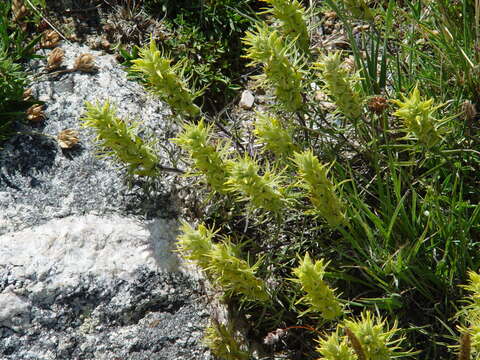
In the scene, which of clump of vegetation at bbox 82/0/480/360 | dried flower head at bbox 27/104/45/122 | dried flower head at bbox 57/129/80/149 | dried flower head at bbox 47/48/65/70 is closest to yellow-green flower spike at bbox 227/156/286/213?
clump of vegetation at bbox 82/0/480/360

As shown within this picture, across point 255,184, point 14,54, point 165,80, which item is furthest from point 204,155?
point 14,54

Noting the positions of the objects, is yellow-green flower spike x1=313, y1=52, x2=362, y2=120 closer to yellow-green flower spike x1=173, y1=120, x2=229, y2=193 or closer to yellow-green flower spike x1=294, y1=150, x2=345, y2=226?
yellow-green flower spike x1=294, y1=150, x2=345, y2=226

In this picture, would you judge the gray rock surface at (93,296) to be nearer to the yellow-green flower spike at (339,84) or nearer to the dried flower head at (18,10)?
the yellow-green flower spike at (339,84)

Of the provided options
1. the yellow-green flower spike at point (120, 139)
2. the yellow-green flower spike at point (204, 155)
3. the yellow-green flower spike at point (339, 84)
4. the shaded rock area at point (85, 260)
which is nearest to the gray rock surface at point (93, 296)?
the shaded rock area at point (85, 260)

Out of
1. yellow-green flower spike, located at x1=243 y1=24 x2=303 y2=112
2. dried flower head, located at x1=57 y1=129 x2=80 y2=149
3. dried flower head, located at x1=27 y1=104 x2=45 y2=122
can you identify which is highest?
yellow-green flower spike, located at x1=243 y1=24 x2=303 y2=112

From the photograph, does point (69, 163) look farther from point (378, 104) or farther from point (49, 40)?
point (378, 104)

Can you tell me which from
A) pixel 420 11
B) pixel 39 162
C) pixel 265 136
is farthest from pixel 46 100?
pixel 420 11

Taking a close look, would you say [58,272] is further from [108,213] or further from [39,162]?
[39,162]
